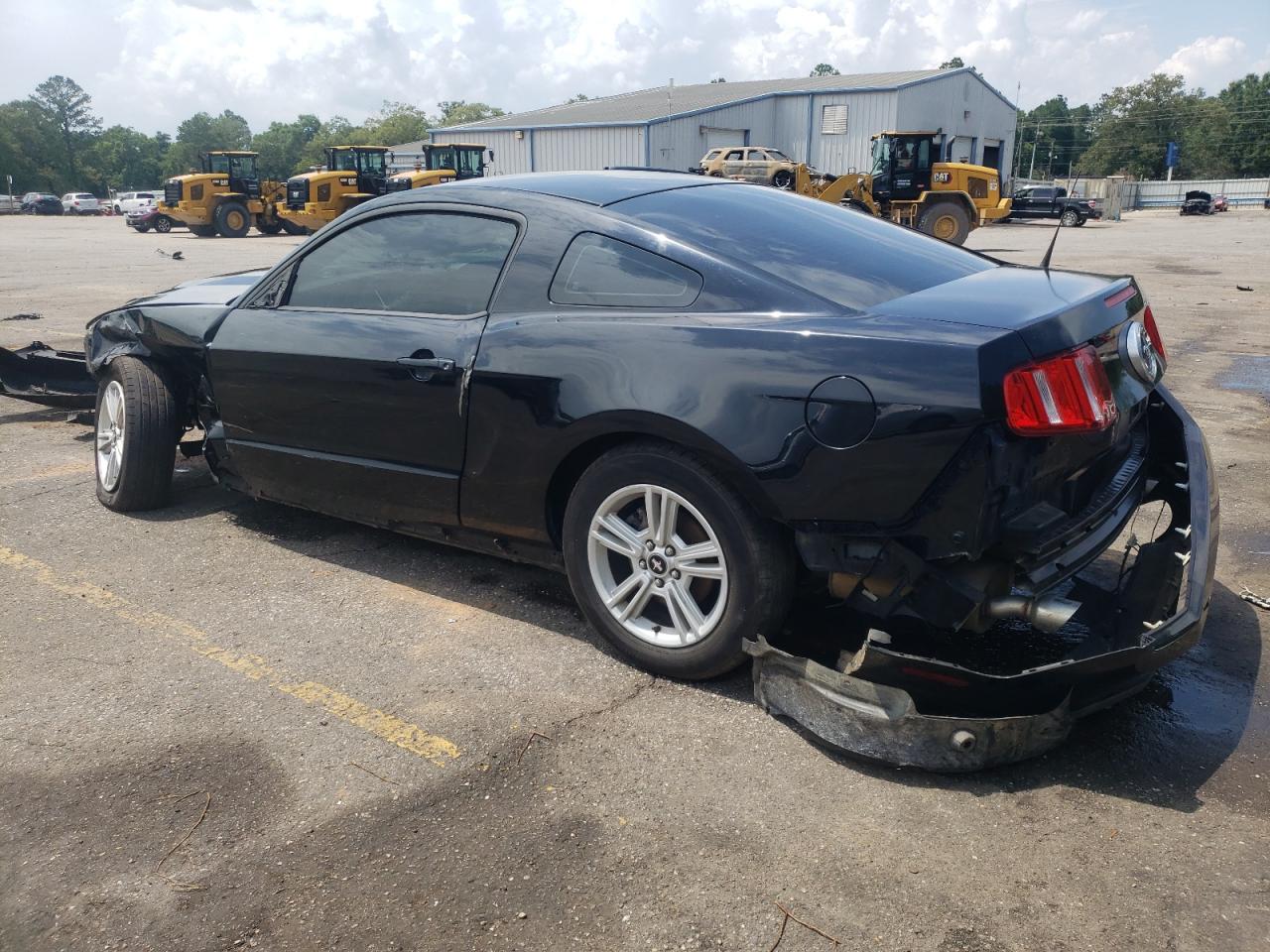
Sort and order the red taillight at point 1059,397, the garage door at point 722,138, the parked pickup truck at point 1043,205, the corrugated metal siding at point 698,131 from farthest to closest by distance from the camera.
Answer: the garage door at point 722,138 < the corrugated metal siding at point 698,131 < the parked pickup truck at point 1043,205 < the red taillight at point 1059,397

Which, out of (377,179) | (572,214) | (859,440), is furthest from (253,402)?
(377,179)

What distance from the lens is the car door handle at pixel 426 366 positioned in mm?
3561

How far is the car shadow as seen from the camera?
2729 mm

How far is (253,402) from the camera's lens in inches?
169

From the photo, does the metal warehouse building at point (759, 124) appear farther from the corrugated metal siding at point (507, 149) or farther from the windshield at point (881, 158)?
the windshield at point (881, 158)

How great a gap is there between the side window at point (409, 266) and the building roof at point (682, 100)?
42359 millimetres

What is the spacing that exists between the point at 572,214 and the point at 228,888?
2280 millimetres

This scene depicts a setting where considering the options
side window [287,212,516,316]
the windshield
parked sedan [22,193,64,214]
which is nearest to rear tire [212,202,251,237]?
the windshield

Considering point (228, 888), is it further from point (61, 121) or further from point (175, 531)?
point (61, 121)

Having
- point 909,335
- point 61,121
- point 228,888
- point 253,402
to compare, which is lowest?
point 228,888

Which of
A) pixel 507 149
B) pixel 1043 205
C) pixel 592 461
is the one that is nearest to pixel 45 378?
pixel 592 461

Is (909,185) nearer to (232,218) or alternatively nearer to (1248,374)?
(1248,374)

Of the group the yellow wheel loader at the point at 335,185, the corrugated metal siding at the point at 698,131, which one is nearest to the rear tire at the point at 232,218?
the yellow wheel loader at the point at 335,185

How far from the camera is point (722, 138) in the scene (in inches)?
1859
